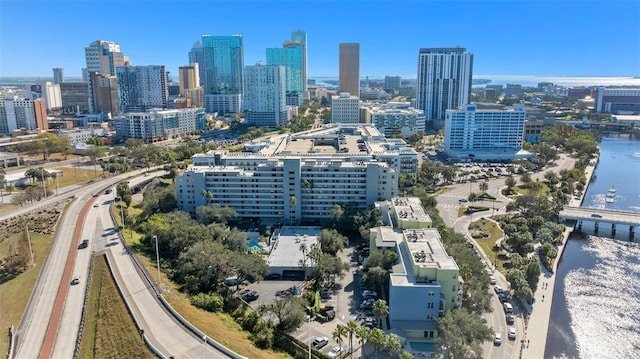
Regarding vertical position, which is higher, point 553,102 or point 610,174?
point 553,102

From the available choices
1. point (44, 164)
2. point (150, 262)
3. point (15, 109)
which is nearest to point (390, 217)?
point (150, 262)

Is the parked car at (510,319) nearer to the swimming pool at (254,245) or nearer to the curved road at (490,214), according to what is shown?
the curved road at (490,214)

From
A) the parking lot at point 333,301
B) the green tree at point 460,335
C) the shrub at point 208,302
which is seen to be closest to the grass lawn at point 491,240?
the parking lot at point 333,301

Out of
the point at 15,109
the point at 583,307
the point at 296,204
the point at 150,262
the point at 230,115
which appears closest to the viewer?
the point at 583,307

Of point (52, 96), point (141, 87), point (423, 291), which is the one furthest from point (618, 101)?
point (52, 96)

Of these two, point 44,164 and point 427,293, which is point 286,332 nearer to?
point 427,293

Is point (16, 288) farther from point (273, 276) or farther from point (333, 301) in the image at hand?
point (333, 301)

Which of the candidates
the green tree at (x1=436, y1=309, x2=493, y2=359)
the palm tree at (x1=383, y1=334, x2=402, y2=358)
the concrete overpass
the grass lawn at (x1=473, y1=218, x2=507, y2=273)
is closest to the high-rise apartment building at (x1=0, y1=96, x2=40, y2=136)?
the grass lawn at (x1=473, y1=218, x2=507, y2=273)
